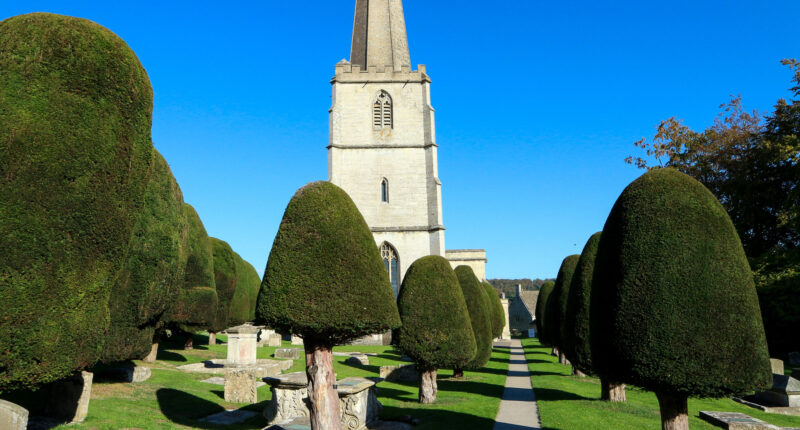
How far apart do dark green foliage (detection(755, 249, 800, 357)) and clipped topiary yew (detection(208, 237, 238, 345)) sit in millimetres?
24007

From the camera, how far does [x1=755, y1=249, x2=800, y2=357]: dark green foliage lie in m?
21.7

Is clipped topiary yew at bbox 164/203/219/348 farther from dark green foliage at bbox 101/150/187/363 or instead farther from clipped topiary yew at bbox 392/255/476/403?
clipped topiary yew at bbox 392/255/476/403

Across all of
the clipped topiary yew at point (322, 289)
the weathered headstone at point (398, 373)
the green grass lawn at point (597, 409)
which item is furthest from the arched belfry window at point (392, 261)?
the clipped topiary yew at point (322, 289)

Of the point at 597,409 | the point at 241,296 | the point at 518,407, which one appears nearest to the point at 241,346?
the point at 518,407

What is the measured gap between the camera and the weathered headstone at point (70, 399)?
9.79 metres

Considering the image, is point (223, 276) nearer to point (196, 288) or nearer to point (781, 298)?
point (196, 288)

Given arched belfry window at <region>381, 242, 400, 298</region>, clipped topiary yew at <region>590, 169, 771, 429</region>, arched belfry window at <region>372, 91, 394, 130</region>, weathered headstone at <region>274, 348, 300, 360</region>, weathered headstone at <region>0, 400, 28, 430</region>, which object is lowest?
weathered headstone at <region>274, 348, 300, 360</region>

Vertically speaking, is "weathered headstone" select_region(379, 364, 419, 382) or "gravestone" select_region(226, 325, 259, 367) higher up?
"gravestone" select_region(226, 325, 259, 367)

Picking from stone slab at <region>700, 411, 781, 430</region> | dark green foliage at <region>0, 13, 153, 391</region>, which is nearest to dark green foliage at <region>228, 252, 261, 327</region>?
dark green foliage at <region>0, 13, 153, 391</region>

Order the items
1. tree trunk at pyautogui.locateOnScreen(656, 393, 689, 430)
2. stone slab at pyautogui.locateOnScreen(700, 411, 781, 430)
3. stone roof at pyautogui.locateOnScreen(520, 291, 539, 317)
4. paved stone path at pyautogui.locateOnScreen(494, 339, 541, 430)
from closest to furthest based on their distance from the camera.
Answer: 1. tree trunk at pyautogui.locateOnScreen(656, 393, 689, 430)
2. stone slab at pyautogui.locateOnScreen(700, 411, 781, 430)
3. paved stone path at pyautogui.locateOnScreen(494, 339, 541, 430)
4. stone roof at pyautogui.locateOnScreen(520, 291, 539, 317)

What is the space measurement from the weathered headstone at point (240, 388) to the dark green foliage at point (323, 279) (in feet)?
19.6

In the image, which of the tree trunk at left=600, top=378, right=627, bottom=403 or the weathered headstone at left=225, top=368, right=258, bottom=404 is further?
the tree trunk at left=600, top=378, right=627, bottom=403

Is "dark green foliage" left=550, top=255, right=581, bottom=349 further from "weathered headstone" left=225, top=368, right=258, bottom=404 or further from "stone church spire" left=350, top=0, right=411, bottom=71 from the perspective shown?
"stone church spire" left=350, top=0, right=411, bottom=71

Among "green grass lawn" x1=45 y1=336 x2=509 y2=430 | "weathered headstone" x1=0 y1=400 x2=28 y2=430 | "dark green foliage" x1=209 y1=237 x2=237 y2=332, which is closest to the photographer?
"weathered headstone" x1=0 y1=400 x2=28 y2=430
